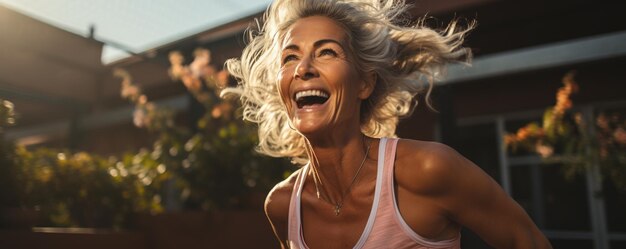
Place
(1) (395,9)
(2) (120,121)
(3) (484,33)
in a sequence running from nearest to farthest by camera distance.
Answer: (1) (395,9) < (3) (484,33) < (2) (120,121)

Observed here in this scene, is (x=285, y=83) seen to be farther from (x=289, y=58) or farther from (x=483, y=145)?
(x=483, y=145)

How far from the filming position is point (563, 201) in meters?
7.68

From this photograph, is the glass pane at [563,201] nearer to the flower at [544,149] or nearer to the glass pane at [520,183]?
the glass pane at [520,183]

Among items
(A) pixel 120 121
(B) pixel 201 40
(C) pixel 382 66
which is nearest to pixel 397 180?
(C) pixel 382 66

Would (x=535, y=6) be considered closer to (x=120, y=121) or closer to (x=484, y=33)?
(x=484, y=33)

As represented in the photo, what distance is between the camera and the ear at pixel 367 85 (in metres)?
1.93

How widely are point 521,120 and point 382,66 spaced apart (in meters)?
6.41

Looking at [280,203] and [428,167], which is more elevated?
[428,167]

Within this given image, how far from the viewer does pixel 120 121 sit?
9.98 metres

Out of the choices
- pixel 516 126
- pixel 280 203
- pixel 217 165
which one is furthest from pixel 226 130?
pixel 516 126

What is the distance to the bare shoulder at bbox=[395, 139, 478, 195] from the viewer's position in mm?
1600

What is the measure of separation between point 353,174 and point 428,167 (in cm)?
34

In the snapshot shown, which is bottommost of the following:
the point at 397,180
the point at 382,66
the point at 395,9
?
the point at 397,180

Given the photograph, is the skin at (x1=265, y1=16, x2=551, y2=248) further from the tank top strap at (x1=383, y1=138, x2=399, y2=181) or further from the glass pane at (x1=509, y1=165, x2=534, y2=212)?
the glass pane at (x1=509, y1=165, x2=534, y2=212)
